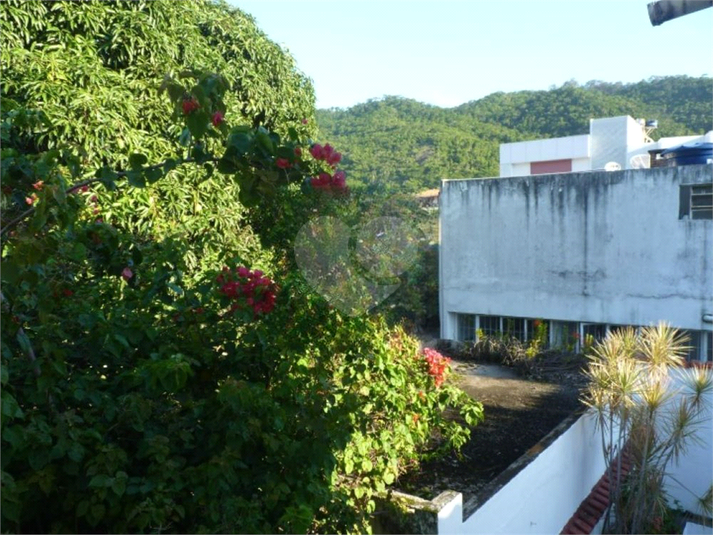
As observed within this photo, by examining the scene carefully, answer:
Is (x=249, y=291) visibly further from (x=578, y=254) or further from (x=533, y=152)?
(x=533, y=152)

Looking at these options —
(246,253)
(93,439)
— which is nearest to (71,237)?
(93,439)

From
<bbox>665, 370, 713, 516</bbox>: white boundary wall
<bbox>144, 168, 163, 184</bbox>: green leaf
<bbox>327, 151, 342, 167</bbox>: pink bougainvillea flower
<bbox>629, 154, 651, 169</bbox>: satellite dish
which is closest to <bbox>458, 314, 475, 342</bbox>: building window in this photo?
<bbox>629, 154, 651, 169</bbox>: satellite dish

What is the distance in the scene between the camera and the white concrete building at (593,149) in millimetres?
16734

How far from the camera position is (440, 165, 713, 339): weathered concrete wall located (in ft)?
34.8

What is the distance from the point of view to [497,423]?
6.37m

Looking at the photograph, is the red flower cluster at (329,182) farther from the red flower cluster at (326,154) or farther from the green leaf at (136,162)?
the green leaf at (136,162)

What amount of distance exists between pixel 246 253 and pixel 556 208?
7607mm

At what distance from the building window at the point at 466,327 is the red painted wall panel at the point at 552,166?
30.3ft

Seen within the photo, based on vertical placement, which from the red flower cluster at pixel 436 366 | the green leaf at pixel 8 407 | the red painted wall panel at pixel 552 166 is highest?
the red painted wall panel at pixel 552 166

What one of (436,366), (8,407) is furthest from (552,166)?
(8,407)

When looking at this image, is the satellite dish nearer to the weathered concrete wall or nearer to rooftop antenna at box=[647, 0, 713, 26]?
the weathered concrete wall

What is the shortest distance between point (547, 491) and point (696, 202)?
6737mm

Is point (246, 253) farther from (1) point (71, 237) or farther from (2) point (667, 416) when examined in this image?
(2) point (667, 416)

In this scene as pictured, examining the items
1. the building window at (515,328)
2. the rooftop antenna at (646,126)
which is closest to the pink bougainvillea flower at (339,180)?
the building window at (515,328)
